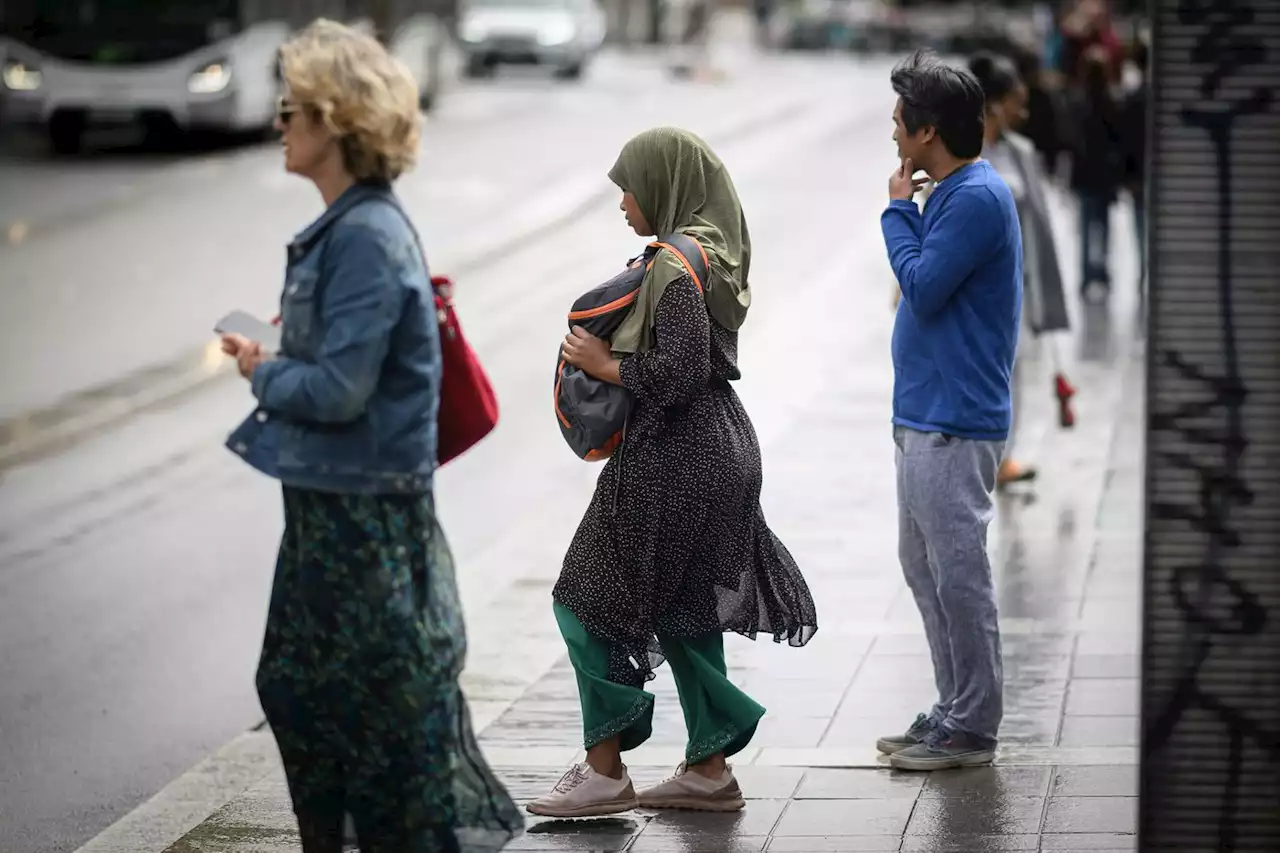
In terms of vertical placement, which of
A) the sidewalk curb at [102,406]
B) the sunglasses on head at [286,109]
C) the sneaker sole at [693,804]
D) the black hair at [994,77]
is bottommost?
the sidewalk curb at [102,406]

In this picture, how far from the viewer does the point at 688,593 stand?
5.39m

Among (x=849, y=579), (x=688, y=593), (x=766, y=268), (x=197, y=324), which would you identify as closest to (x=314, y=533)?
(x=688, y=593)

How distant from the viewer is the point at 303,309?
440 centimetres

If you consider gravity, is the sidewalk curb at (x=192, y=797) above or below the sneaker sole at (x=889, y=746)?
below

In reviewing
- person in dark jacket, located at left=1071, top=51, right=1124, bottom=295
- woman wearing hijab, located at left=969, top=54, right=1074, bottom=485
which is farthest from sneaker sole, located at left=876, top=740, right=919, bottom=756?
person in dark jacket, located at left=1071, top=51, right=1124, bottom=295

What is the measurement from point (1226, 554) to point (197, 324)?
464 inches

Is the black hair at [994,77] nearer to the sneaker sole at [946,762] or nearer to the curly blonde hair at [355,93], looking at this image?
the sneaker sole at [946,762]

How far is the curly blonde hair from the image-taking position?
14.2 ft

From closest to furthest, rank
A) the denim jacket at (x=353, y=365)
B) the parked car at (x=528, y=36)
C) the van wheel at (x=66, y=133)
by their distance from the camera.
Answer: the denim jacket at (x=353, y=365) → the van wheel at (x=66, y=133) → the parked car at (x=528, y=36)

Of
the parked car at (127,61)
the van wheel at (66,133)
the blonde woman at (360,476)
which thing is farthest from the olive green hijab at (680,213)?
the van wheel at (66,133)

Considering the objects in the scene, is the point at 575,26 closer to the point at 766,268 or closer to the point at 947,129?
the point at 766,268

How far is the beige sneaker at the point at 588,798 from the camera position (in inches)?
214

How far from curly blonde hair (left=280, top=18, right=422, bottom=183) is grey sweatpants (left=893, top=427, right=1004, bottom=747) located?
6.09ft

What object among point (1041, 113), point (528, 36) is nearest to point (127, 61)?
point (1041, 113)
